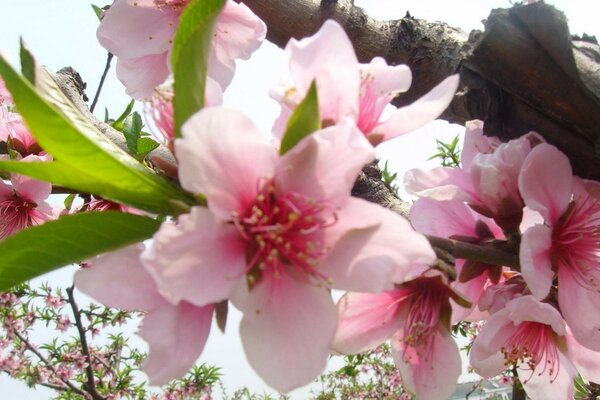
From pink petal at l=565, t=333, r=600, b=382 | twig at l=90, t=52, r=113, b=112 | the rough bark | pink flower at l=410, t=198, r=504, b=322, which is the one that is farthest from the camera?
twig at l=90, t=52, r=113, b=112

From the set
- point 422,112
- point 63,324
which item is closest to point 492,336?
point 422,112

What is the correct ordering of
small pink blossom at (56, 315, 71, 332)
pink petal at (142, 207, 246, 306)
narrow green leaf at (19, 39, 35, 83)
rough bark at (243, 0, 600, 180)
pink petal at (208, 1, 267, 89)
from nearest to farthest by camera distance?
1. pink petal at (142, 207, 246, 306)
2. narrow green leaf at (19, 39, 35, 83)
3. rough bark at (243, 0, 600, 180)
4. pink petal at (208, 1, 267, 89)
5. small pink blossom at (56, 315, 71, 332)

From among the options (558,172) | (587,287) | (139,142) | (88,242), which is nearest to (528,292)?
(587,287)

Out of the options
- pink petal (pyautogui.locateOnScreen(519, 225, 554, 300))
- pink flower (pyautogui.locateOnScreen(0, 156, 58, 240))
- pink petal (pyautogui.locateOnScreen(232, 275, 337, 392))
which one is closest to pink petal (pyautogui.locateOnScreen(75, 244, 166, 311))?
pink petal (pyautogui.locateOnScreen(232, 275, 337, 392))

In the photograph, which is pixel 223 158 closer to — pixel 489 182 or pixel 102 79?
pixel 489 182

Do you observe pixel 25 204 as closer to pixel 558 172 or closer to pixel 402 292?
pixel 402 292

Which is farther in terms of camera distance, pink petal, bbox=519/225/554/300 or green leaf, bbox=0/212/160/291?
pink petal, bbox=519/225/554/300

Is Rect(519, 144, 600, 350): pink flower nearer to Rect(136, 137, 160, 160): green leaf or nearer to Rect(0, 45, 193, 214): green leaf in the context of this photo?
Rect(0, 45, 193, 214): green leaf
